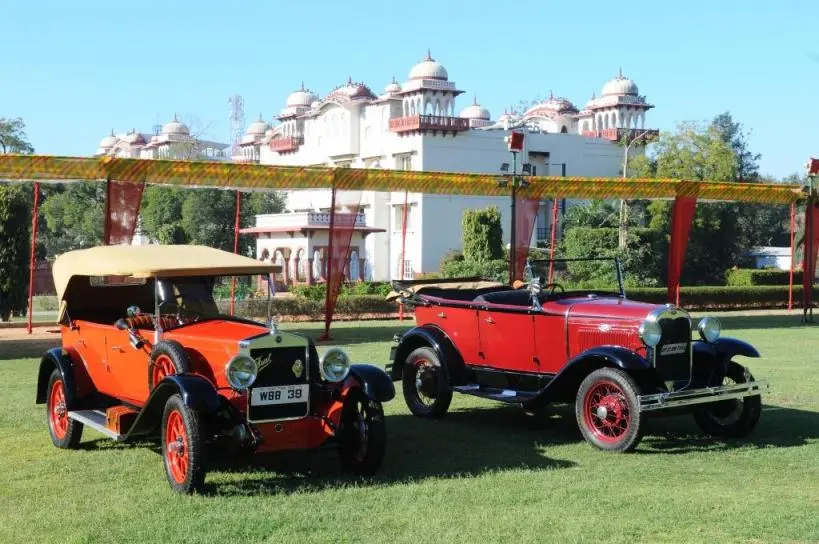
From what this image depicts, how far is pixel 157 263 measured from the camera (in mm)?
8227

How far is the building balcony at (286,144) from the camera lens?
67250mm

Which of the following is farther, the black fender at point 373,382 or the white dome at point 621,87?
the white dome at point 621,87

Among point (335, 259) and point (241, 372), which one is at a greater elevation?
point (335, 259)

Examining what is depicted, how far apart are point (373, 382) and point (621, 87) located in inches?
2422

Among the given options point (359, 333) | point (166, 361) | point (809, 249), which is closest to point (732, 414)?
point (166, 361)

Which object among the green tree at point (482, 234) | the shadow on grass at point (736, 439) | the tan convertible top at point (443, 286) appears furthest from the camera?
the green tree at point (482, 234)

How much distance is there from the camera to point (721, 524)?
621 cm

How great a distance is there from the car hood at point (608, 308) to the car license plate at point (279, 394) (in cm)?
318

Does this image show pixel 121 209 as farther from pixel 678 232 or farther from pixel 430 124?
pixel 430 124

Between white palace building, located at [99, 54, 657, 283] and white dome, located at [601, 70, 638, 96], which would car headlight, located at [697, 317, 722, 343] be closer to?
white palace building, located at [99, 54, 657, 283]

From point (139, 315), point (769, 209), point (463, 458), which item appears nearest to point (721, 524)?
point (463, 458)

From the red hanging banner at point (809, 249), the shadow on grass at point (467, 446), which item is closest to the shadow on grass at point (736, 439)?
the shadow on grass at point (467, 446)

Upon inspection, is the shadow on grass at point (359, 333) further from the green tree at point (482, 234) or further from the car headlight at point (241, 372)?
the green tree at point (482, 234)

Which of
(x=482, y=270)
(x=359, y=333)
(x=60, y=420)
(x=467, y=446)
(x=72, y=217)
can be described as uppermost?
(x=72, y=217)
